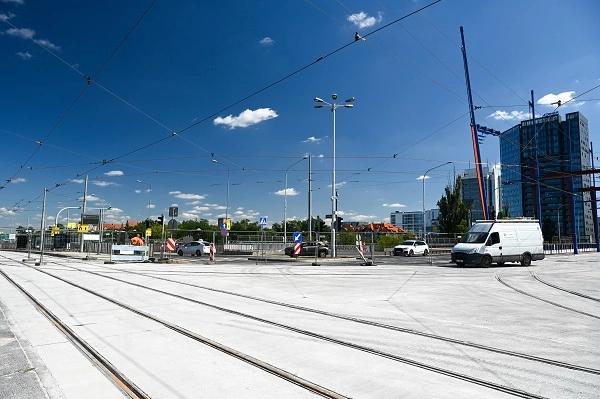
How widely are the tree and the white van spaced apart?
77.0 feet

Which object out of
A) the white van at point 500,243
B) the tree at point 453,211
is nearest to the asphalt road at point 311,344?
the white van at point 500,243

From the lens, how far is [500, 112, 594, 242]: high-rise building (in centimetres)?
4278

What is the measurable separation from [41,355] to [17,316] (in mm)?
3535

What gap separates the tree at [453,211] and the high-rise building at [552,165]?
5.40 meters

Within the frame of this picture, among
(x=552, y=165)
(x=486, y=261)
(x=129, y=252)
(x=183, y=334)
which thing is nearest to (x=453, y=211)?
(x=552, y=165)

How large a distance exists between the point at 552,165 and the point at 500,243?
4256 cm

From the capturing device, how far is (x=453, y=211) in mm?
47625

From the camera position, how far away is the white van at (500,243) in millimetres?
22172

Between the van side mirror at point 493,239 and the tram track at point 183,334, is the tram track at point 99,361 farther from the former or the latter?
the van side mirror at point 493,239

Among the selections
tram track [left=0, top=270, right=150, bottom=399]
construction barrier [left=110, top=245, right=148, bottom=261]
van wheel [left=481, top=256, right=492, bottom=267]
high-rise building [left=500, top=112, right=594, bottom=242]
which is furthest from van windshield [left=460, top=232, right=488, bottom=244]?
construction barrier [left=110, top=245, right=148, bottom=261]

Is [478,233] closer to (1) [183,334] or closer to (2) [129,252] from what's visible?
(1) [183,334]

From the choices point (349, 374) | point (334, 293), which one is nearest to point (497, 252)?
point (334, 293)

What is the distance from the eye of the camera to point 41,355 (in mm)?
5480

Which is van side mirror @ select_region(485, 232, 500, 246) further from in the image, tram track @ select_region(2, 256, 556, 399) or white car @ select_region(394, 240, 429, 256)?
tram track @ select_region(2, 256, 556, 399)
